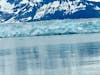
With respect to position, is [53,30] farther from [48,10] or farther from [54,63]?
[48,10]

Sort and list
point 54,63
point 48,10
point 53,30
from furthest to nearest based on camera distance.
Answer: point 48,10, point 53,30, point 54,63

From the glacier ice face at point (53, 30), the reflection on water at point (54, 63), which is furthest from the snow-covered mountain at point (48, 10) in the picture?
the reflection on water at point (54, 63)

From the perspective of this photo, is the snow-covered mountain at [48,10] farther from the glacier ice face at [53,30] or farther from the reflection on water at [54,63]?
the reflection on water at [54,63]

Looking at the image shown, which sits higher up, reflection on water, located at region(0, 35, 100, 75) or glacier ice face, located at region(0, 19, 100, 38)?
reflection on water, located at region(0, 35, 100, 75)

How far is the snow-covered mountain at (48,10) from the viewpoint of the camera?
9681cm

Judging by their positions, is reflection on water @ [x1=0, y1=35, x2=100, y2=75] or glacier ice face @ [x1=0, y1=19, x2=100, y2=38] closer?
reflection on water @ [x1=0, y1=35, x2=100, y2=75]

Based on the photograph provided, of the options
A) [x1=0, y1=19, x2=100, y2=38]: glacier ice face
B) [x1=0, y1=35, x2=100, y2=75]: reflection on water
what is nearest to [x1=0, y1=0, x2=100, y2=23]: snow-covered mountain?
[x1=0, y1=19, x2=100, y2=38]: glacier ice face

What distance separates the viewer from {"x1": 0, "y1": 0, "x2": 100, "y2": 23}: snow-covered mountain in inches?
3812

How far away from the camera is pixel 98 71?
64.7ft

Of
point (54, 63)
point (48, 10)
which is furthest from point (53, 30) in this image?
point (48, 10)

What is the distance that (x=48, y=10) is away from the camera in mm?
99750

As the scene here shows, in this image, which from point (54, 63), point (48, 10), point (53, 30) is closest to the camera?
point (54, 63)

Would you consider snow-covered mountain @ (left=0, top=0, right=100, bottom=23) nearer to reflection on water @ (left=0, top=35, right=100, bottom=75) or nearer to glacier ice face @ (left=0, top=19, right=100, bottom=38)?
glacier ice face @ (left=0, top=19, right=100, bottom=38)

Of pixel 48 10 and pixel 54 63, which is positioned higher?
pixel 54 63
